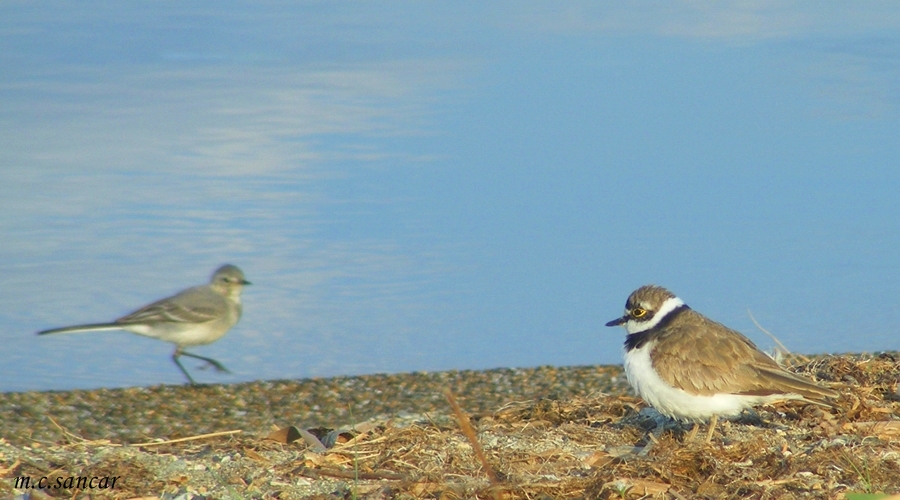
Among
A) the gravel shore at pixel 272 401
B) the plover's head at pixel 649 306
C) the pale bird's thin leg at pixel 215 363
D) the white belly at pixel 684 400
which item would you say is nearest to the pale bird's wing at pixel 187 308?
the pale bird's thin leg at pixel 215 363

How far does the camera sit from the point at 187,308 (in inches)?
324

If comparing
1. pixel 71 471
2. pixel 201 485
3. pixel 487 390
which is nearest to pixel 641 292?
pixel 487 390

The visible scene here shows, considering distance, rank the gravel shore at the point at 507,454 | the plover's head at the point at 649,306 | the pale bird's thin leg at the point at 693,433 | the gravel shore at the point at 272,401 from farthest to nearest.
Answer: the gravel shore at the point at 272,401, the plover's head at the point at 649,306, the pale bird's thin leg at the point at 693,433, the gravel shore at the point at 507,454

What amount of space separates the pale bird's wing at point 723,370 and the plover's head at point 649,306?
0.29 metres

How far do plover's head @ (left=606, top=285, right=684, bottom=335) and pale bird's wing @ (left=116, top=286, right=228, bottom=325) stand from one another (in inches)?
161

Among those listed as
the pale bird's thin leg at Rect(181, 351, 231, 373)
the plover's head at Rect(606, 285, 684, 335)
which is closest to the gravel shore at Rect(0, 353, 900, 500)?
the plover's head at Rect(606, 285, 684, 335)

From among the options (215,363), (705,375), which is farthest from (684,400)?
(215,363)

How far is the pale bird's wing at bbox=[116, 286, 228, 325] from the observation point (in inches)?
318

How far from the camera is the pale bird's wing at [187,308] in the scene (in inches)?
318

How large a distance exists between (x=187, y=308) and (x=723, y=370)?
492 cm

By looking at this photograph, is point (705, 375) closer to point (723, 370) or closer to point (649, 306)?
point (723, 370)

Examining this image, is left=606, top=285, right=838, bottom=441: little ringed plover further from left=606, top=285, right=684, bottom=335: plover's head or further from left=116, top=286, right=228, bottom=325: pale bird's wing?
left=116, top=286, right=228, bottom=325: pale bird's wing

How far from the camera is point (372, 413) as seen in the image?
6410mm

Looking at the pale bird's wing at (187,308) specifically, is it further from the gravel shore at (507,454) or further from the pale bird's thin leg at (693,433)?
the pale bird's thin leg at (693,433)
